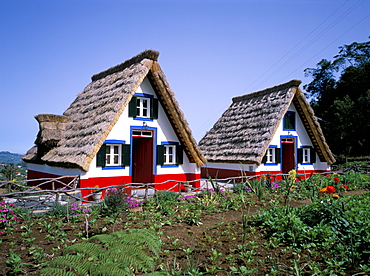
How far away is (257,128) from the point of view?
56.3ft

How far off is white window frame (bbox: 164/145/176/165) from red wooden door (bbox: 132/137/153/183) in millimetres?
726

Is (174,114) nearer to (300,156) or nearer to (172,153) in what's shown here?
(172,153)

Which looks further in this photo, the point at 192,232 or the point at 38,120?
the point at 38,120

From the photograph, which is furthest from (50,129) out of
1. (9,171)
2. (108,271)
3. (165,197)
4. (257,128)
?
(108,271)

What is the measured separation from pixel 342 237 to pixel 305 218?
3.23 ft

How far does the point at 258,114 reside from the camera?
18203mm

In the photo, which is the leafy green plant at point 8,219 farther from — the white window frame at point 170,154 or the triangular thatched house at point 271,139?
the triangular thatched house at point 271,139

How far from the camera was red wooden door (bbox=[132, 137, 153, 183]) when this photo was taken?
44.2 feet

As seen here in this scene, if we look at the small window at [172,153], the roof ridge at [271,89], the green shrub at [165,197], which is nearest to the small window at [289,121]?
the roof ridge at [271,89]

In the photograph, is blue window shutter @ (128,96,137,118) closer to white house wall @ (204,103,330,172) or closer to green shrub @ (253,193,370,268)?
white house wall @ (204,103,330,172)

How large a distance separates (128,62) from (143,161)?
→ 17.0 ft

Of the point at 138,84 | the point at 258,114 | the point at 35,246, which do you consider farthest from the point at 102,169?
the point at 258,114

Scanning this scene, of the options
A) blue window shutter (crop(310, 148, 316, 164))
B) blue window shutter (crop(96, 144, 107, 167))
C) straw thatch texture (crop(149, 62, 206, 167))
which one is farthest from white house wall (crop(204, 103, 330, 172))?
blue window shutter (crop(96, 144, 107, 167))

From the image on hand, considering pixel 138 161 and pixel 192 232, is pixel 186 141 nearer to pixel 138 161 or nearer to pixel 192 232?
pixel 138 161
